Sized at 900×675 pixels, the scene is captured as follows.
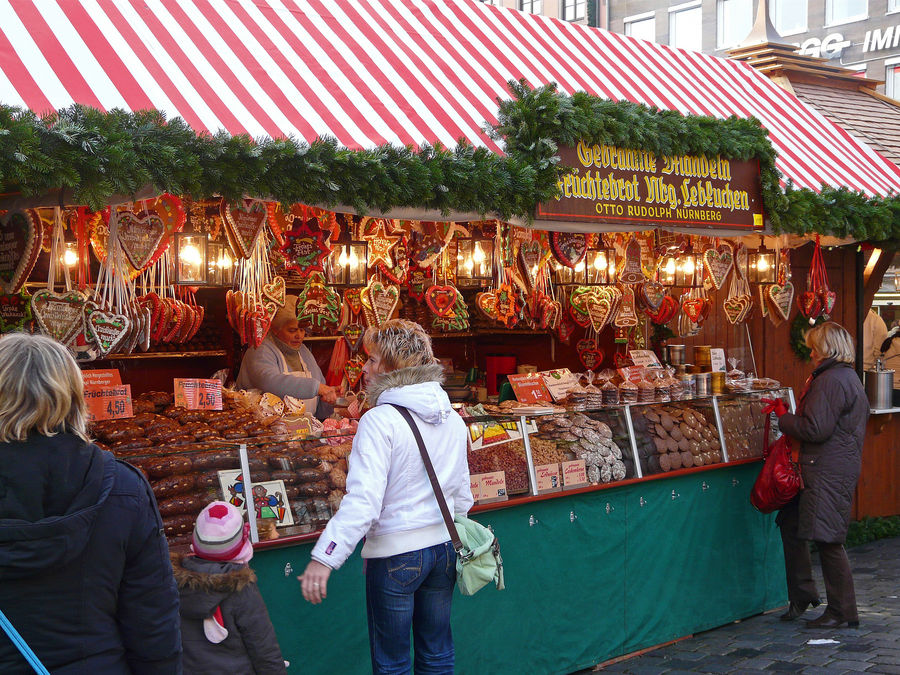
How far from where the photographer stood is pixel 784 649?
20.2 feet

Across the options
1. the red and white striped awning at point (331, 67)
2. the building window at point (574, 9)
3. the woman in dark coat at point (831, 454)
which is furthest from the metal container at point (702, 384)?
the building window at point (574, 9)

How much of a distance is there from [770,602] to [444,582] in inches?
163

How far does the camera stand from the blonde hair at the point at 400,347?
399 centimetres

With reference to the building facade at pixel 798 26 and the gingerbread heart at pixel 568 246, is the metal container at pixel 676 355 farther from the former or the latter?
the building facade at pixel 798 26

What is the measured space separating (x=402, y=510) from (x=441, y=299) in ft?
11.3

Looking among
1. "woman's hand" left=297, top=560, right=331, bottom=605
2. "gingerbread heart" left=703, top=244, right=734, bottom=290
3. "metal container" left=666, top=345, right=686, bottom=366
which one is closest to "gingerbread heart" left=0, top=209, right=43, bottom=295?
"woman's hand" left=297, top=560, right=331, bottom=605

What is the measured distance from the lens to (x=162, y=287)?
6312 millimetres

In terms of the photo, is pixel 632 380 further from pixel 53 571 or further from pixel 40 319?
pixel 53 571

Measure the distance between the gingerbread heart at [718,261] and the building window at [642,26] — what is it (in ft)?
101

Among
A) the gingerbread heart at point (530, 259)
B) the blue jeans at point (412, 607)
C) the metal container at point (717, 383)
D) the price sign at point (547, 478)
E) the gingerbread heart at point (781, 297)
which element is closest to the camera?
the blue jeans at point (412, 607)

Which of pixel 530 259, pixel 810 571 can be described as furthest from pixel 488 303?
pixel 810 571

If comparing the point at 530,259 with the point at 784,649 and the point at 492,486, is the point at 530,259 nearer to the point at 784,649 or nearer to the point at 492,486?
the point at 492,486

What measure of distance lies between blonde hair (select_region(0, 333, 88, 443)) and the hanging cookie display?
11.2 feet

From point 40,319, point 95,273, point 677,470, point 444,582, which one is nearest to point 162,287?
point 40,319
